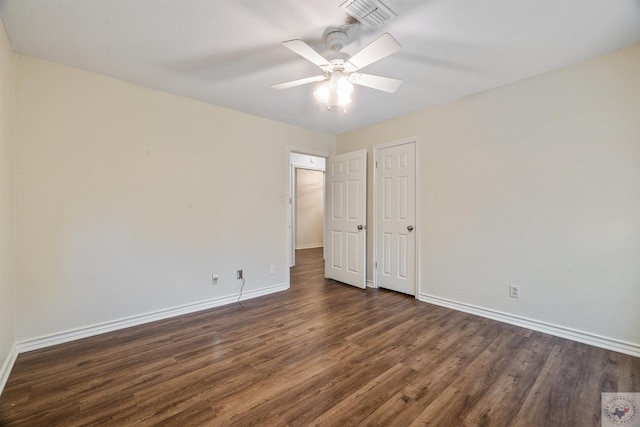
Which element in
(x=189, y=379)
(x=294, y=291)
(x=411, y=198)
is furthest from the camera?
(x=294, y=291)

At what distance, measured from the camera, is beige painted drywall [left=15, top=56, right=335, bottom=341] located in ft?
7.44

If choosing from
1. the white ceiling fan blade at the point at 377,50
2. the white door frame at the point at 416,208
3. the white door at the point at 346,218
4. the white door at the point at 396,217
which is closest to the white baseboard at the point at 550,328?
the white door frame at the point at 416,208

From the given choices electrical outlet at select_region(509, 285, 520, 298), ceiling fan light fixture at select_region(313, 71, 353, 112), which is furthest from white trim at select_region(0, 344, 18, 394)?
electrical outlet at select_region(509, 285, 520, 298)

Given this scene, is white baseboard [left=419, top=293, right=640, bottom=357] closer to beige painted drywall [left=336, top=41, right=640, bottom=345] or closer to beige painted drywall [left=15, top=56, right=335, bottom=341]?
beige painted drywall [left=336, top=41, right=640, bottom=345]

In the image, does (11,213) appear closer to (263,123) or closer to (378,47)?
(263,123)

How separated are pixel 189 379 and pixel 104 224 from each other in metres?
1.73

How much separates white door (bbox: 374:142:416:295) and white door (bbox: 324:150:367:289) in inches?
8.9

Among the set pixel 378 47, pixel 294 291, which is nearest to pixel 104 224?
pixel 294 291

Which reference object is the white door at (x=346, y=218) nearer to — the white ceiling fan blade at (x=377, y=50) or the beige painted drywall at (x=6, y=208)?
the white ceiling fan blade at (x=377, y=50)

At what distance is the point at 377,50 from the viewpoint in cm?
166

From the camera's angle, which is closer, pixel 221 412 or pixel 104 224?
pixel 221 412

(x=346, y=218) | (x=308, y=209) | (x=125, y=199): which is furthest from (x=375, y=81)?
(x=308, y=209)

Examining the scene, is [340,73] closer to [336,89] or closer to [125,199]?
[336,89]

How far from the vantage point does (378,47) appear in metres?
1.63
